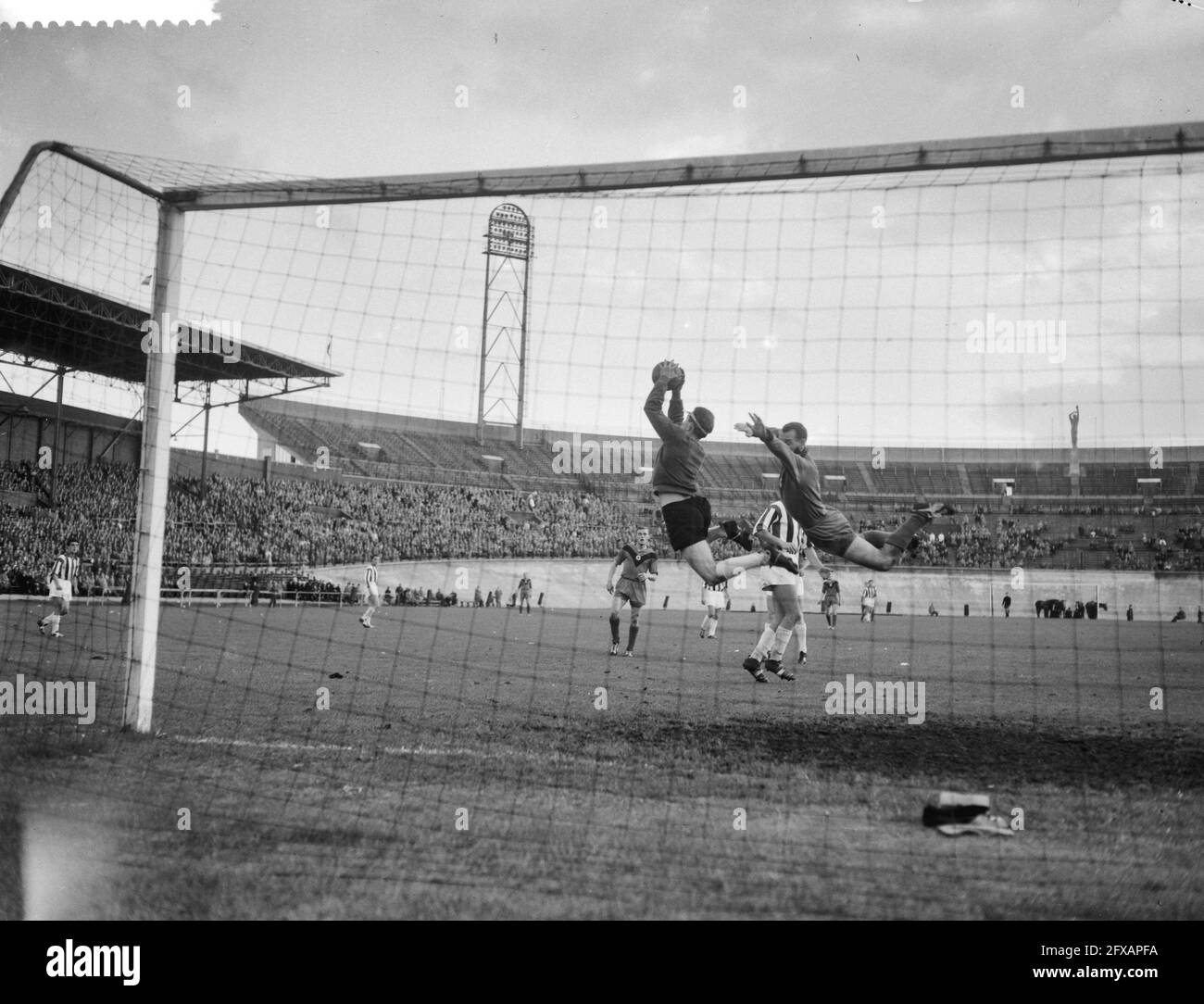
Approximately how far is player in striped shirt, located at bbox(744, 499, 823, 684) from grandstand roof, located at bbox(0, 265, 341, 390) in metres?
12.8

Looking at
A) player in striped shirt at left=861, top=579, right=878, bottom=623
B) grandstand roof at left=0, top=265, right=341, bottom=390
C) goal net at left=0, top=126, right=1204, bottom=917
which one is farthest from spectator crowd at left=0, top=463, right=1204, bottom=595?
goal net at left=0, top=126, right=1204, bottom=917

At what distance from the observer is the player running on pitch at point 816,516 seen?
6.06 meters

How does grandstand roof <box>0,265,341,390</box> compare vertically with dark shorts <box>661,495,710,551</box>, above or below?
above

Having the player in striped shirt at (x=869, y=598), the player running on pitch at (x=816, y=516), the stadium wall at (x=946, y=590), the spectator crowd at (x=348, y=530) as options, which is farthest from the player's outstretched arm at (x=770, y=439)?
the stadium wall at (x=946, y=590)

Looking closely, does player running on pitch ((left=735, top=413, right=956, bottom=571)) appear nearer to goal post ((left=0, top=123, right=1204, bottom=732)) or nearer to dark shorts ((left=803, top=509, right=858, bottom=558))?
dark shorts ((left=803, top=509, right=858, bottom=558))

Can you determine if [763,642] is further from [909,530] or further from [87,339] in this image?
[87,339]

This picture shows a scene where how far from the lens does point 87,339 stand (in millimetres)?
25297

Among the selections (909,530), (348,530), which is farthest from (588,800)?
(348,530)

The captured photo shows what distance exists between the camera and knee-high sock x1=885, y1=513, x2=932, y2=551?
5.96m

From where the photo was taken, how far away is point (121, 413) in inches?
1364

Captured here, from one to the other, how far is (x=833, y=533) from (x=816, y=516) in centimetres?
17
